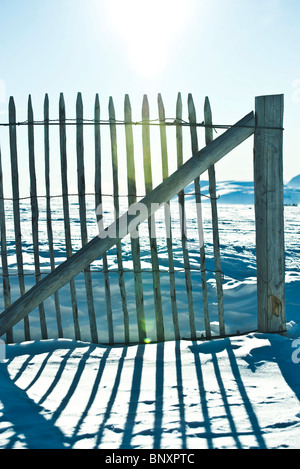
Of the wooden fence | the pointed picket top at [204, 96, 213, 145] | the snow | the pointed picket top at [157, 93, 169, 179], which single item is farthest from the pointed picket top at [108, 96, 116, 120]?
the snow

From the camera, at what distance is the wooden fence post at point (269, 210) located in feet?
10.6

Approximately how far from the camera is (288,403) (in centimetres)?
222

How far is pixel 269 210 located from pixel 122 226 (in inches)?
49.0

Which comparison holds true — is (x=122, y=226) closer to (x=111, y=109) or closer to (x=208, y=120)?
(x=111, y=109)

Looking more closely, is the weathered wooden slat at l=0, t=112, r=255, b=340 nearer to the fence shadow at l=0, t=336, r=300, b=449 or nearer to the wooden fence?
the wooden fence

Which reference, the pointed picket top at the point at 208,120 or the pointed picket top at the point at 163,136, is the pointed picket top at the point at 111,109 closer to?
the pointed picket top at the point at 163,136

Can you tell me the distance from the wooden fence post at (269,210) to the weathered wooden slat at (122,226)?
0.25 m

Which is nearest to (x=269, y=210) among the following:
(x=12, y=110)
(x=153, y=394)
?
(x=153, y=394)

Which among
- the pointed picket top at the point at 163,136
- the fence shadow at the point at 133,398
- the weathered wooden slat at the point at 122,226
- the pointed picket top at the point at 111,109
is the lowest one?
the fence shadow at the point at 133,398

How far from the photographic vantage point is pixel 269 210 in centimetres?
329

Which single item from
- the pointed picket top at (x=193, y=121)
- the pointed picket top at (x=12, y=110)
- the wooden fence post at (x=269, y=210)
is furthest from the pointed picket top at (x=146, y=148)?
the pointed picket top at (x=12, y=110)

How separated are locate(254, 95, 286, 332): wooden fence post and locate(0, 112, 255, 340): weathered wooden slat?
25cm
